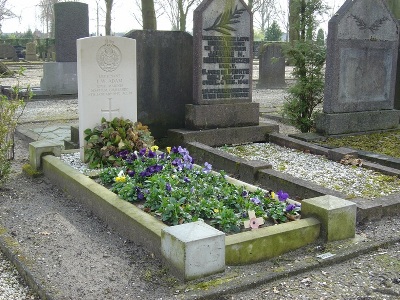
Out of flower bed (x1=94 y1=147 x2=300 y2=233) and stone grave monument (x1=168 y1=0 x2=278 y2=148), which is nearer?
flower bed (x1=94 y1=147 x2=300 y2=233)

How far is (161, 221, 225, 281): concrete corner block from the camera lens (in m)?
3.51

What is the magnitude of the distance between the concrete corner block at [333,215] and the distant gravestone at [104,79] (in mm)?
2973

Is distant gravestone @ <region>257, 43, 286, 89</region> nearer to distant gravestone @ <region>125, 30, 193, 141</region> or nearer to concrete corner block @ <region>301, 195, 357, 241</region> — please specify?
distant gravestone @ <region>125, 30, 193, 141</region>

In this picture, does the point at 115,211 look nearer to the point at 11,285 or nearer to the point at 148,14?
the point at 11,285

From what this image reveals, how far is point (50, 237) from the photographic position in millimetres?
4488

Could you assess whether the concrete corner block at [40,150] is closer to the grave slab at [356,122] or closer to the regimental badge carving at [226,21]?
the regimental badge carving at [226,21]

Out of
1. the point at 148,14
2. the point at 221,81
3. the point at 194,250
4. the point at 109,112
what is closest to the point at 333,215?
the point at 194,250

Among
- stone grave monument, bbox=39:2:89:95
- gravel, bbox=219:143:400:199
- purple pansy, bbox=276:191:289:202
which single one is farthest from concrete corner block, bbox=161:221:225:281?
stone grave monument, bbox=39:2:89:95

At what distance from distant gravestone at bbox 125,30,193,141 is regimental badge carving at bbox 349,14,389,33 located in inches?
103

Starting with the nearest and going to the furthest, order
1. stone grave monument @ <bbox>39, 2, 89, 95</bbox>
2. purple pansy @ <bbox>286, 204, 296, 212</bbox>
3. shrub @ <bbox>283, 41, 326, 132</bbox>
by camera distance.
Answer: purple pansy @ <bbox>286, 204, 296, 212</bbox>, shrub @ <bbox>283, 41, 326, 132</bbox>, stone grave monument @ <bbox>39, 2, 89, 95</bbox>

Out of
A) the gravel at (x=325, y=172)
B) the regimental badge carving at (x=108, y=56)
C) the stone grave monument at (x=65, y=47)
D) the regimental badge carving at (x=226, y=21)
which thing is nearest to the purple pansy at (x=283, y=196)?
the gravel at (x=325, y=172)

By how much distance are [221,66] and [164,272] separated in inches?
191

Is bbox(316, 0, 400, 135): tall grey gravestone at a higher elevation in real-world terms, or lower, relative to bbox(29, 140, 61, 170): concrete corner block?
higher

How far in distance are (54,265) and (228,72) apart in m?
4.98
